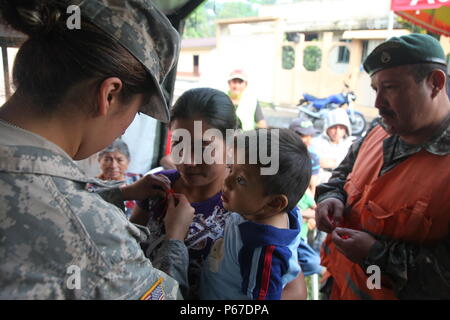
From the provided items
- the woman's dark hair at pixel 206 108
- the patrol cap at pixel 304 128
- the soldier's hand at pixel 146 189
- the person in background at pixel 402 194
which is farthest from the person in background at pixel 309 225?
the soldier's hand at pixel 146 189

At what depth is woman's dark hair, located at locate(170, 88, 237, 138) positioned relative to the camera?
1.65 metres

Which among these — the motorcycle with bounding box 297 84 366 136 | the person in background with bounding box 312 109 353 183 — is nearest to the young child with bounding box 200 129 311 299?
the person in background with bounding box 312 109 353 183

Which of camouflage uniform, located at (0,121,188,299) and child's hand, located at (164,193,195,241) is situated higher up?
camouflage uniform, located at (0,121,188,299)

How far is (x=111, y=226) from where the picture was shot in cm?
89

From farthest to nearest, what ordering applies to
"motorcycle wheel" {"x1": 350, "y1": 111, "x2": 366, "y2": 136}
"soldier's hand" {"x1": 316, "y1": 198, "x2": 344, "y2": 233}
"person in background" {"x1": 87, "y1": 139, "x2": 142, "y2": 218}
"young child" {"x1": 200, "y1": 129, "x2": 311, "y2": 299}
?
1. "motorcycle wheel" {"x1": 350, "y1": 111, "x2": 366, "y2": 136}
2. "person in background" {"x1": 87, "y1": 139, "x2": 142, "y2": 218}
3. "soldier's hand" {"x1": 316, "y1": 198, "x2": 344, "y2": 233}
4. "young child" {"x1": 200, "y1": 129, "x2": 311, "y2": 299}

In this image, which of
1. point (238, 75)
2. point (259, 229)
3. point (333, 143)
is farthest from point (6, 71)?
point (333, 143)

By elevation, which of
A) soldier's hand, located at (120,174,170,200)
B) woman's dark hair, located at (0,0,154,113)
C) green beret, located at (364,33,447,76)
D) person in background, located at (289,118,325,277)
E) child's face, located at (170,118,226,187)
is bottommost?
person in background, located at (289,118,325,277)

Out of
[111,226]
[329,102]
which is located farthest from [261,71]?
[111,226]

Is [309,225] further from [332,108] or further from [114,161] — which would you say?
[332,108]

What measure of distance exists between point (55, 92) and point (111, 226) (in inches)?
15.0

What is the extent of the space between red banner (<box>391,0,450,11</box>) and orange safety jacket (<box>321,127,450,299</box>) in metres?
1.51

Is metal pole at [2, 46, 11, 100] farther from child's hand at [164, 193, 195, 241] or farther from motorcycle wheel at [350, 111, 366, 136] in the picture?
motorcycle wheel at [350, 111, 366, 136]

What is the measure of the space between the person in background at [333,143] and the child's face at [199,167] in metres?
3.38

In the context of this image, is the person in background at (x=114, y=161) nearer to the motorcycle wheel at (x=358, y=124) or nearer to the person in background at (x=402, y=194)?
the person in background at (x=402, y=194)
